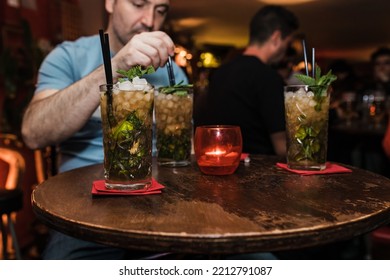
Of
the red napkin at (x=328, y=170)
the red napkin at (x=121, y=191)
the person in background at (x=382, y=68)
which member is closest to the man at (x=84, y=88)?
the red napkin at (x=121, y=191)

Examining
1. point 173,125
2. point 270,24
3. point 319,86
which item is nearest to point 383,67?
point 270,24

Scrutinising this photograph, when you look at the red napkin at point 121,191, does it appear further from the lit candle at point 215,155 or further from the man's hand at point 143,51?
the man's hand at point 143,51

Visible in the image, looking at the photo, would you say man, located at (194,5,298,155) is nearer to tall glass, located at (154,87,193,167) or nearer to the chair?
tall glass, located at (154,87,193,167)

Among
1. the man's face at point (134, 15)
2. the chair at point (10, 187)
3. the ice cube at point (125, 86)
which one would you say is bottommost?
the chair at point (10, 187)

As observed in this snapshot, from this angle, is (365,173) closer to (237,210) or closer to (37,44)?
(237,210)

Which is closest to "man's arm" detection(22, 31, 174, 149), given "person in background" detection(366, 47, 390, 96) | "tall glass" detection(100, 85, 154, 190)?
"tall glass" detection(100, 85, 154, 190)

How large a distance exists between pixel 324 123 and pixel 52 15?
11.4ft

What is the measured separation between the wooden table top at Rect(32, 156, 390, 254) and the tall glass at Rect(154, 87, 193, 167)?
7.3 inches

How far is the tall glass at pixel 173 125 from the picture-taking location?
4.46 feet

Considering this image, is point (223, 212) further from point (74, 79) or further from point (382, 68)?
point (382, 68)

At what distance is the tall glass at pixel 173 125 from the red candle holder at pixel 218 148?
0.52 feet

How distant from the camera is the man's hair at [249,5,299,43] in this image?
2826mm
